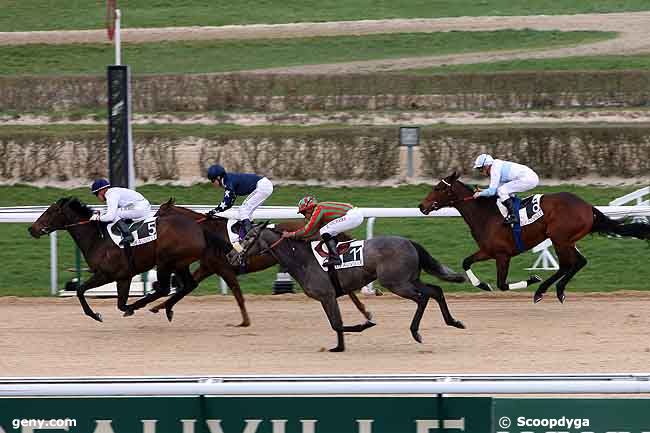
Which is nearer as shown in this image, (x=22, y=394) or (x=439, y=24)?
(x=22, y=394)

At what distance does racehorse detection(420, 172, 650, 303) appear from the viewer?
33.6 feet

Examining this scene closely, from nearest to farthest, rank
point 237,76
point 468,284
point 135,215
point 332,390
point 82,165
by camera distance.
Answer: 1. point 332,390
2. point 135,215
3. point 468,284
4. point 82,165
5. point 237,76

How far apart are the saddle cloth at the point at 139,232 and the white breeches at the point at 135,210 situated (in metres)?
0.10

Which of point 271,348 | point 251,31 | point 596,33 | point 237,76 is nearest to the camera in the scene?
point 271,348

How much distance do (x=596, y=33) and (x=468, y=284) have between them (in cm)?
2153

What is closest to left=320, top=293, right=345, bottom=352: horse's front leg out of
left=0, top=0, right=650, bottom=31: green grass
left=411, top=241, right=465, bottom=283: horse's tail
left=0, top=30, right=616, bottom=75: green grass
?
left=411, top=241, right=465, bottom=283: horse's tail

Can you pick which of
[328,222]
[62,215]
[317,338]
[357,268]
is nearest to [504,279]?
[317,338]

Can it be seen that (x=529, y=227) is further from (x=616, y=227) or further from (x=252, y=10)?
(x=252, y=10)

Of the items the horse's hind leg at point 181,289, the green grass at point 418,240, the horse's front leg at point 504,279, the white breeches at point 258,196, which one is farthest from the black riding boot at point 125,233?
the horse's front leg at point 504,279

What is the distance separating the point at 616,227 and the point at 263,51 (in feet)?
70.6

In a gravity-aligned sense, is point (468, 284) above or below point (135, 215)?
below

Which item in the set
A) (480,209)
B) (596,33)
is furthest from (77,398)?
(596,33)

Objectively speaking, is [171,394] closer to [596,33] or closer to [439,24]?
[596,33]

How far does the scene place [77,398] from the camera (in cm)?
474
